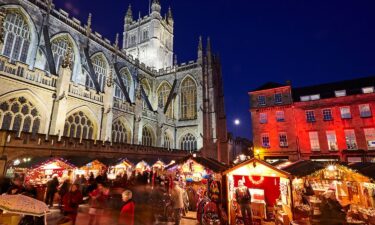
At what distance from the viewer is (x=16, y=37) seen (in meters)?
19.2

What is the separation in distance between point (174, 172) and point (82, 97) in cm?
1341

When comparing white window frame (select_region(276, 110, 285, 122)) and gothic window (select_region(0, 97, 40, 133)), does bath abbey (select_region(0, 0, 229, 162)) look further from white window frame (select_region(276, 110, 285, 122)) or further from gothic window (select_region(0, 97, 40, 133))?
white window frame (select_region(276, 110, 285, 122))

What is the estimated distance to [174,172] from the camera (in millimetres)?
11867

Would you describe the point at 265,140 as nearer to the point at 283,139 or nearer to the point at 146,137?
the point at 283,139

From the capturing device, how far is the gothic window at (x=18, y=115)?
14852mm

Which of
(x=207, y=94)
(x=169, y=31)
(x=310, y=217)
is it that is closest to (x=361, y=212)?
(x=310, y=217)

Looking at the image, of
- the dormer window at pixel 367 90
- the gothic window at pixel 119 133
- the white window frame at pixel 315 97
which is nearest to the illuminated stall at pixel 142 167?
the gothic window at pixel 119 133

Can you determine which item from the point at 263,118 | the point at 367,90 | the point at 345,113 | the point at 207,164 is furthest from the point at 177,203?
the point at 367,90

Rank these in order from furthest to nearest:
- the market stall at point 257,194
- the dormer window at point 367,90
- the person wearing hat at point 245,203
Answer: the dormer window at point 367,90 → the market stall at point 257,194 → the person wearing hat at point 245,203

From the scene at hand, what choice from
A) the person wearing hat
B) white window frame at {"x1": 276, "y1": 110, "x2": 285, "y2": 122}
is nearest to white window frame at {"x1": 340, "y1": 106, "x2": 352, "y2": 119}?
white window frame at {"x1": 276, "y1": 110, "x2": 285, "y2": 122}

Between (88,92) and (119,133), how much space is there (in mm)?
6436

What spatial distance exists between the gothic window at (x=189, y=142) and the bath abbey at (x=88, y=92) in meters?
0.17

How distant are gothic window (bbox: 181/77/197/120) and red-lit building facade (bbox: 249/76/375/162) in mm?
10671

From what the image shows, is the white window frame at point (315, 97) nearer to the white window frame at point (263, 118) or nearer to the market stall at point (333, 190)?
the white window frame at point (263, 118)
